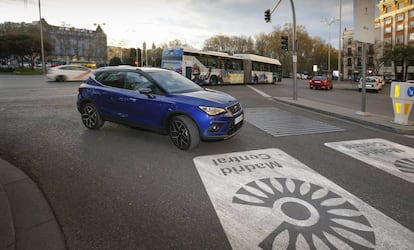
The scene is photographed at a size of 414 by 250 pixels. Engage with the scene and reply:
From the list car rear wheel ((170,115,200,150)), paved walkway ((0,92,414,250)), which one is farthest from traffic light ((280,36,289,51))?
paved walkway ((0,92,414,250))

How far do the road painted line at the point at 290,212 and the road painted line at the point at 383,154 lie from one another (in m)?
1.35

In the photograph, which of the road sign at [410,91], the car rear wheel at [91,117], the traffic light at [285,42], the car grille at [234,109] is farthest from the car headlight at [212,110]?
the traffic light at [285,42]

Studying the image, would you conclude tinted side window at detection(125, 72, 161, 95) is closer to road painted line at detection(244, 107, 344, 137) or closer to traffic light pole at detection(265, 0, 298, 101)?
road painted line at detection(244, 107, 344, 137)

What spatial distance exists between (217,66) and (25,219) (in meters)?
24.1

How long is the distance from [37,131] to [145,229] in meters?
5.41

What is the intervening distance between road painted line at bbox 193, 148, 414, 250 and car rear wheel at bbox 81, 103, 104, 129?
11.3 feet

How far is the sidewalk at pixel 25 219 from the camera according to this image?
8.25 feet

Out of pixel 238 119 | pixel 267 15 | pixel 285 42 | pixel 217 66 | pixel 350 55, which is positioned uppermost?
pixel 350 55

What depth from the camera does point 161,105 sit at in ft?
17.7

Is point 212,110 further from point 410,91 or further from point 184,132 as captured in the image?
point 410,91

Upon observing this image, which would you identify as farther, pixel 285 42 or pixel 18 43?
pixel 18 43

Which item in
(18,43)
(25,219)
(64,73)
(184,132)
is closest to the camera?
(25,219)

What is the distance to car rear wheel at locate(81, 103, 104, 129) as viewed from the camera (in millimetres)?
6646

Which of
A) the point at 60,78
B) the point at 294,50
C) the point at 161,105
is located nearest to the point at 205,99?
the point at 161,105
